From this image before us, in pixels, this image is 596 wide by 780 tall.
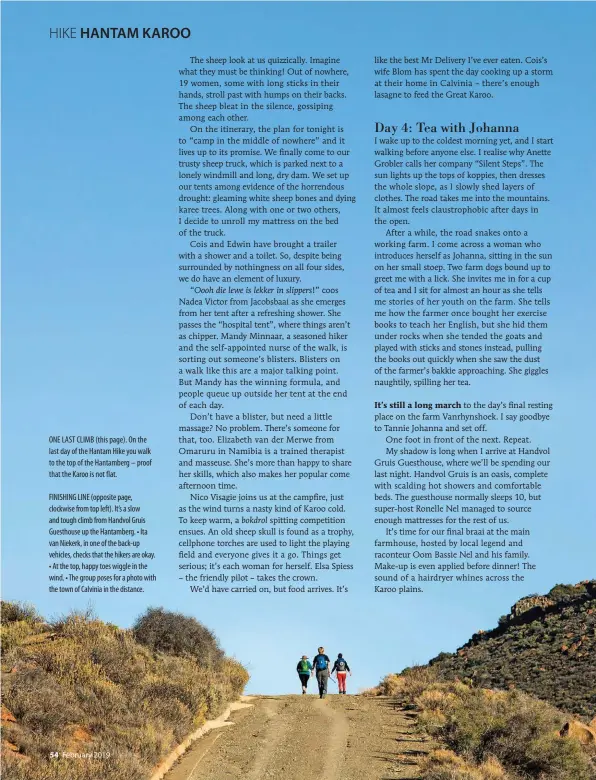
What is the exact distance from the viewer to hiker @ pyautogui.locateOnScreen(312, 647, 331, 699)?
31.9 m

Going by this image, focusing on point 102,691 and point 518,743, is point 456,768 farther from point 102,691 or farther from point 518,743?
point 102,691

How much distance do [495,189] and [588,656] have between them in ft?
101

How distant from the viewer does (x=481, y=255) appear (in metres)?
28.3

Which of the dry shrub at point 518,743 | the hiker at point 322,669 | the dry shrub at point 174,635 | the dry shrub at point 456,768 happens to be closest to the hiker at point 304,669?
the hiker at point 322,669

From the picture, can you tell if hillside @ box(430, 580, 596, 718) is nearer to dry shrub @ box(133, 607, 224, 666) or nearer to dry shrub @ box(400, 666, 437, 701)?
dry shrub @ box(400, 666, 437, 701)

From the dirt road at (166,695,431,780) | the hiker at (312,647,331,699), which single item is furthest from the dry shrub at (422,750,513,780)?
the hiker at (312,647,331,699)

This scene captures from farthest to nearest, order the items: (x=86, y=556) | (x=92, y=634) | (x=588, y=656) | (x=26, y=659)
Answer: (x=588, y=656), (x=92, y=634), (x=86, y=556), (x=26, y=659)

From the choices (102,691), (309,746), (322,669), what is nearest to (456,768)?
(309,746)

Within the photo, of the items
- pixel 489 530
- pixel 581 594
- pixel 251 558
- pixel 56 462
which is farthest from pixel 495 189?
pixel 581 594

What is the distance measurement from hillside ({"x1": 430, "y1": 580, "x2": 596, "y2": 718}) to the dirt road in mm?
12645

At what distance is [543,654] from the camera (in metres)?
53.2

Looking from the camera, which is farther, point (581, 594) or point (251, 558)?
point (581, 594)

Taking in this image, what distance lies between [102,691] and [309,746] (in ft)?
16.6

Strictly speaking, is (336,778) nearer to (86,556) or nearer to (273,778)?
(273,778)
